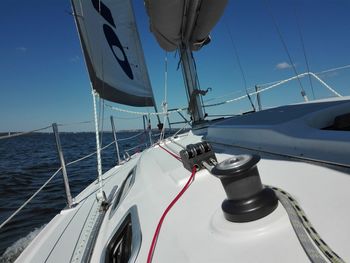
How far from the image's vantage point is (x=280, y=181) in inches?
40.9

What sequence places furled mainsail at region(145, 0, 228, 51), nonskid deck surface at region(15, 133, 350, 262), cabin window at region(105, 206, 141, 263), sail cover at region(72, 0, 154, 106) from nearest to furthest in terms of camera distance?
nonskid deck surface at region(15, 133, 350, 262), cabin window at region(105, 206, 141, 263), furled mainsail at region(145, 0, 228, 51), sail cover at region(72, 0, 154, 106)

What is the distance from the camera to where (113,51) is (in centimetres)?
426

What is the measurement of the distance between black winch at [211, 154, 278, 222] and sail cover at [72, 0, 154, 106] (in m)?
3.04

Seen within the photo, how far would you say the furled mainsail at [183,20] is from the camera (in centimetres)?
328

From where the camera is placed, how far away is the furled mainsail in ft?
10.8

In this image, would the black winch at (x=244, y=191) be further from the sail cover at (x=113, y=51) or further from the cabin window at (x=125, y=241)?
the sail cover at (x=113, y=51)

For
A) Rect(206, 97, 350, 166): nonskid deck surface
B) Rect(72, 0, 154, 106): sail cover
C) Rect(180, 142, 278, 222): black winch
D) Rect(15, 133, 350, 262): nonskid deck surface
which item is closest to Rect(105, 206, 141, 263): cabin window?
Rect(15, 133, 350, 262): nonskid deck surface

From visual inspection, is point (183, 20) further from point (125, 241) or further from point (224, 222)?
point (224, 222)

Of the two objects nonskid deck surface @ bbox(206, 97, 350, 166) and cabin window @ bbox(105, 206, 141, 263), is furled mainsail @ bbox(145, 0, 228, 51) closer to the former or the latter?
nonskid deck surface @ bbox(206, 97, 350, 166)

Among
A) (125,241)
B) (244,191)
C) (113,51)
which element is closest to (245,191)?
(244,191)

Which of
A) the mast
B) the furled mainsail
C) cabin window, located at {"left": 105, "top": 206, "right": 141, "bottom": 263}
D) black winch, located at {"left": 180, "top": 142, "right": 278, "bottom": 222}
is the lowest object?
cabin window, located at {"left": 105, "top": 206, "right": 141, "bottom": 263}

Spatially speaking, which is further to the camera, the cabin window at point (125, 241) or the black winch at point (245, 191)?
the cabin window at point (125, 241)

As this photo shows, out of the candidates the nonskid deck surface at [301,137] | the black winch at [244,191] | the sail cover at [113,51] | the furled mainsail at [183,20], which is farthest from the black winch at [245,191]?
the sail cover at [113,51]

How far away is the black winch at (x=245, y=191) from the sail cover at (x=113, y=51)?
3.04 meters
